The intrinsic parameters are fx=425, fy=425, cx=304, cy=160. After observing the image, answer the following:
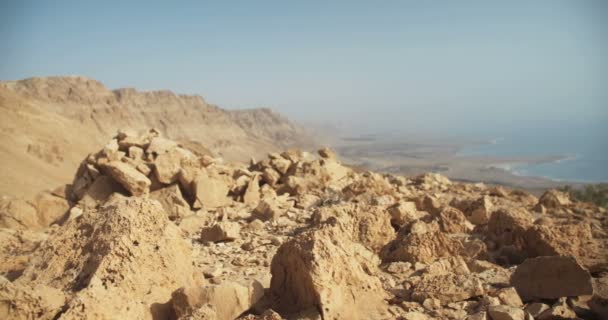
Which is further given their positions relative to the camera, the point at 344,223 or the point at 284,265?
the point at 344,223

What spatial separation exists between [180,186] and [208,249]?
14.7 feet

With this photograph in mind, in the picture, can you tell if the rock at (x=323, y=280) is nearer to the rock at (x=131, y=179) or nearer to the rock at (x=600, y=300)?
the rock at (x=600, y=300)

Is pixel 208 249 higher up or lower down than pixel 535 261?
lower down

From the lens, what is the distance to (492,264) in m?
6.42

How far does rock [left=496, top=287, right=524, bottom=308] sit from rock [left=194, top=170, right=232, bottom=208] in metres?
7.52

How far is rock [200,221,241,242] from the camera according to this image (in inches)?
308

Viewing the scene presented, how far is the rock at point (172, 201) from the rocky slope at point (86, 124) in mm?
16564

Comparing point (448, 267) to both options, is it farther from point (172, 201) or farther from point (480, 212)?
point (172, 201)

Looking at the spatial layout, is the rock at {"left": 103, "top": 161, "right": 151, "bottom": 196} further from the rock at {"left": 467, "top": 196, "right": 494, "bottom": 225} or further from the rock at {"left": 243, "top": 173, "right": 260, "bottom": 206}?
the rock at {"left": 467, "top": 196, "right": 494, "bottom": 225}

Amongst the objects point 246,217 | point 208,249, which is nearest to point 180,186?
point 246,217

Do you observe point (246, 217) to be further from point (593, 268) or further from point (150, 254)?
point (593, 268)

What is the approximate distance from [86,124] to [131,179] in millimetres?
72012

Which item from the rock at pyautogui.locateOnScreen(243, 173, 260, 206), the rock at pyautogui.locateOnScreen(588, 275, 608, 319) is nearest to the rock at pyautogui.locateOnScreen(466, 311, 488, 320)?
the rock at pyautogui.locateOnScreen(588, 275, 608, 319)

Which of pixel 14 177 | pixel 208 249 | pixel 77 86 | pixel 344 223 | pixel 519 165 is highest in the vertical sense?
pixel 77 86
